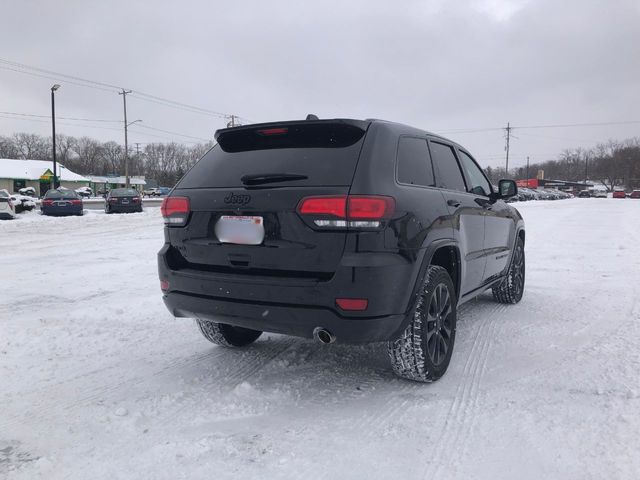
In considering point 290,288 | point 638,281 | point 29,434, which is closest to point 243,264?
point 290,288

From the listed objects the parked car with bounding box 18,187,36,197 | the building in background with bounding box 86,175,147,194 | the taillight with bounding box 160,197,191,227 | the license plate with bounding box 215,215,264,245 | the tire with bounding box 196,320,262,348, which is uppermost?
the building in background with bounding box 86,175,147,194

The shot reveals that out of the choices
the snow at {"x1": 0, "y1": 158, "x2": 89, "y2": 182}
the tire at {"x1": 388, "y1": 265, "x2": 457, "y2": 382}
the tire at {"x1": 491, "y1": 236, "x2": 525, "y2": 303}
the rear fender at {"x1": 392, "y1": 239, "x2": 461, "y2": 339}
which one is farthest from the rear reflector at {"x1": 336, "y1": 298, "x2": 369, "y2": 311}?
the snow at {"x1": 0, "y1": 158, "x2": 89, "y2": 182}

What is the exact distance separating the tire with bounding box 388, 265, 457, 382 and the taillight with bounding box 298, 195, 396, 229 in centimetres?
64

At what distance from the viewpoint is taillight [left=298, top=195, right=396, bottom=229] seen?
2.74 meters

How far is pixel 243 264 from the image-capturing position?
301 centimetres

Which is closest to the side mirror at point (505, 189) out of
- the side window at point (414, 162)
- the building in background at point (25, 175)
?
the side window at point (414, 162)

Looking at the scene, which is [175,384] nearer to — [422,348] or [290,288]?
[290,288]

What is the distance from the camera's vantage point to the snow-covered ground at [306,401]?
2.36 m

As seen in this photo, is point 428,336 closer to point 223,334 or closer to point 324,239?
point 324,239

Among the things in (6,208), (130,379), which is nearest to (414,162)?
(130,379)

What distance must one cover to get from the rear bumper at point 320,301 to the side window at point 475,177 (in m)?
1.92

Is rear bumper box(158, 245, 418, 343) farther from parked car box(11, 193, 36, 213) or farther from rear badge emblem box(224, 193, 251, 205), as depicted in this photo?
parked car box(11, 193, 36, 213)

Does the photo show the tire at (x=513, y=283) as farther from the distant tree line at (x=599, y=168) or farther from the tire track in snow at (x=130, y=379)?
the distant tree line at (x=599, y=168)

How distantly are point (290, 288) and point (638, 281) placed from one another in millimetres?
6222
